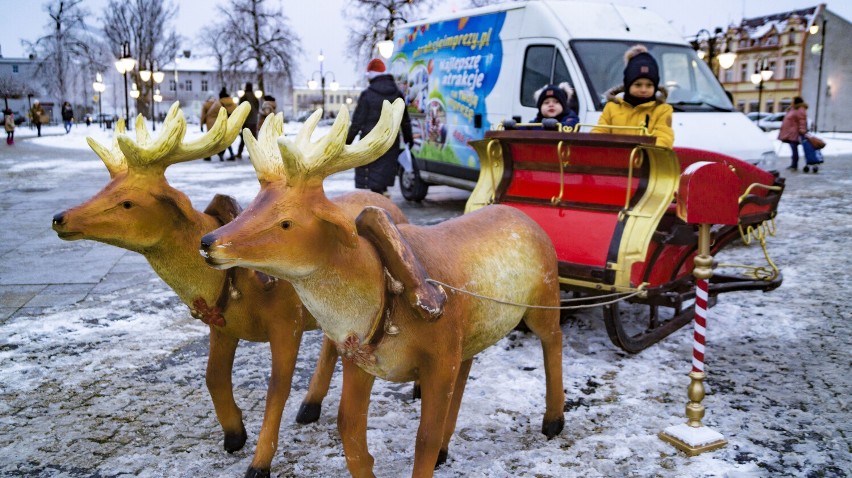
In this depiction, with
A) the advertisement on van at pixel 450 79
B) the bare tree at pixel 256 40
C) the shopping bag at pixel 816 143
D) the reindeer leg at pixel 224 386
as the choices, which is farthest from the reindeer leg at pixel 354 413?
the bare tree at pixel 256 40

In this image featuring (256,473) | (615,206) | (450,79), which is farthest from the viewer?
(450,79)

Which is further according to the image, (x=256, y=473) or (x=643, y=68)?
(x=643, y=68)

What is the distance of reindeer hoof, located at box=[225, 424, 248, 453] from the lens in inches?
144

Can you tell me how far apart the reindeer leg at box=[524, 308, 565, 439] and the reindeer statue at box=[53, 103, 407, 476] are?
1138 millimetres

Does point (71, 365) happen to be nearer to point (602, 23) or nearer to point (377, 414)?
point (377, 414)

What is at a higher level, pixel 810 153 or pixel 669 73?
pixel 669 73

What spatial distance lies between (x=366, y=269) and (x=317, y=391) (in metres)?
1.72

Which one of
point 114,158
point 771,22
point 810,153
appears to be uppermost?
point 771,22

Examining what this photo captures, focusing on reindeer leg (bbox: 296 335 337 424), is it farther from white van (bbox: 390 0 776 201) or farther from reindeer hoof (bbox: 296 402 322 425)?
white van (bbox: 390 0 776 201)

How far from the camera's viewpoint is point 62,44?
58000mm

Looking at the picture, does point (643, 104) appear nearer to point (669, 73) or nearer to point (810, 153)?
point (669, 73)

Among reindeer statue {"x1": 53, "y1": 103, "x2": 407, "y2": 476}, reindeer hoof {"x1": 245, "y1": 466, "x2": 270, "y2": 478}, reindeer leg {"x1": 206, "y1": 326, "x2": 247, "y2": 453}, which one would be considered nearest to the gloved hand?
reindeer statue {"x1": 53, "y1": 103, "x2": 407, "y2": 476}

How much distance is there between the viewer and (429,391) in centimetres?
280

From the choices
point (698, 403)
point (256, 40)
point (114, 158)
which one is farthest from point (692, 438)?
point (256, 40)
